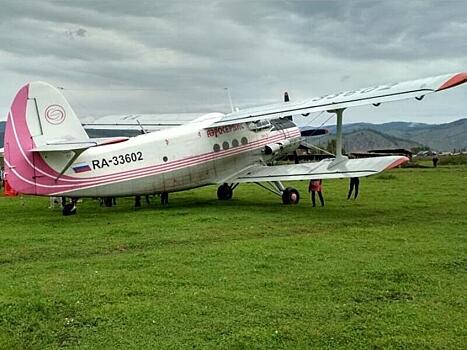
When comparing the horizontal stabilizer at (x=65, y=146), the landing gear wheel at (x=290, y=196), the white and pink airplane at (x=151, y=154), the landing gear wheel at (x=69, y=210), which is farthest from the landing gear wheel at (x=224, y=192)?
the horizontal stabilizer at (x=65, y=146)

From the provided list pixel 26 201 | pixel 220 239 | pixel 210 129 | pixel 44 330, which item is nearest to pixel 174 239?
pixel 220 239

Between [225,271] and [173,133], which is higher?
[173,133]

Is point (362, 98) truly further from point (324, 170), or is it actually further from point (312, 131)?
point (312, 131)

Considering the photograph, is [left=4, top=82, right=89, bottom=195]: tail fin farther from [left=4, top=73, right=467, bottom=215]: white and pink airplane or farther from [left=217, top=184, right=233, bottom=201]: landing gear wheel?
[left=217, top=184, right=233, bottom=201]: landing gear wheel

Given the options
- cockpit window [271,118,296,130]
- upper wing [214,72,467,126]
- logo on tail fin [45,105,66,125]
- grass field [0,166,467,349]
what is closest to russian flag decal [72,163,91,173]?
logo on tail fin [45,105,66,125]

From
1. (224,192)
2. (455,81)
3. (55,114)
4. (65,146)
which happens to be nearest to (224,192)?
(224,192)

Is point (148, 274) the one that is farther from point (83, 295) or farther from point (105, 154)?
point (105, 154)

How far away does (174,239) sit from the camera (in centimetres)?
1187

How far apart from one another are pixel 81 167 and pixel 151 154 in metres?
2.29

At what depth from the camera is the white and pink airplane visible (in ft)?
49.0

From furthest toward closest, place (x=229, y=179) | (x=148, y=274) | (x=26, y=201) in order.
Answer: (x=26, y=201)
(x=229, y=179)
(x=148, y=274)

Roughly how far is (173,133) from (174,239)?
651cm

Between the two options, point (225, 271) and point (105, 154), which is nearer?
point (225, 271)

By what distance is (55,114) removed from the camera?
612 inches
